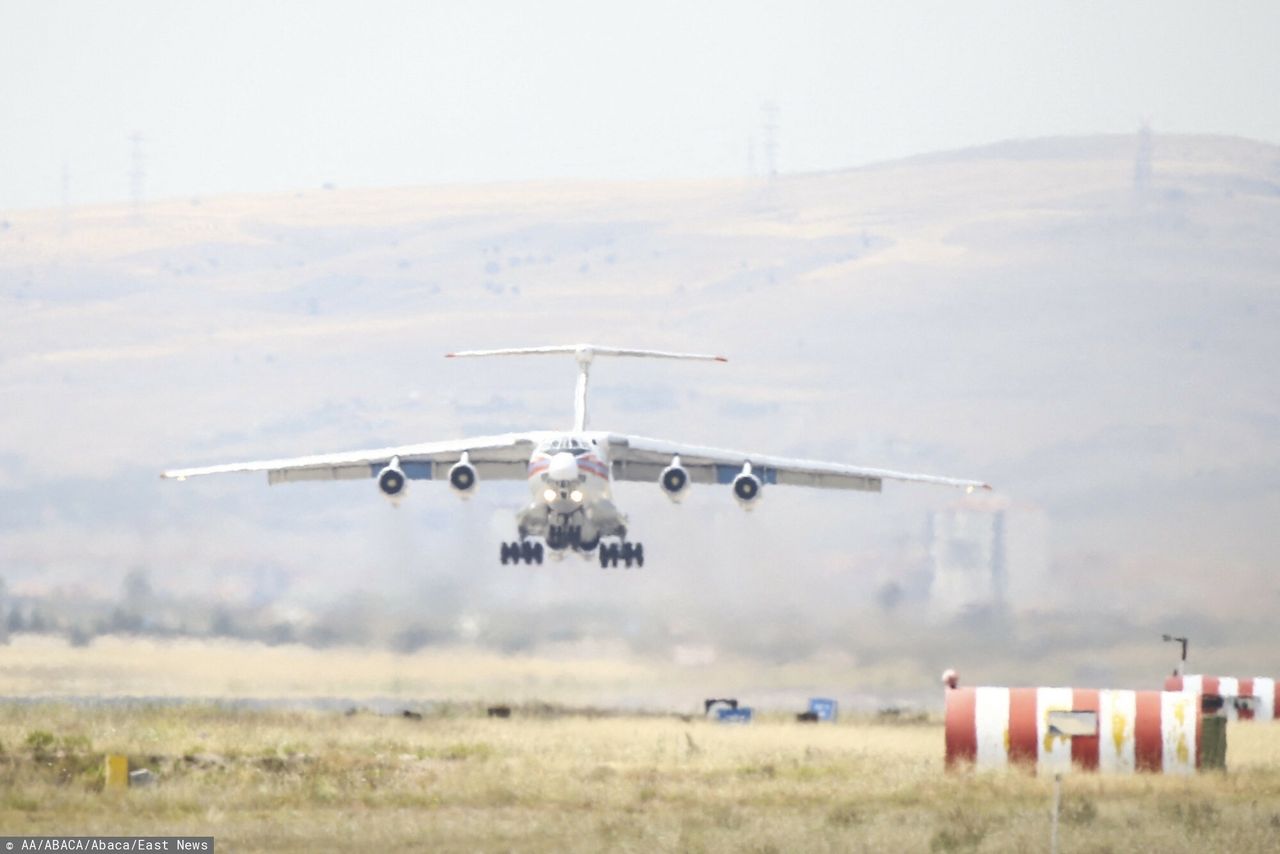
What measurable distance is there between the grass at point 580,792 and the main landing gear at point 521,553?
330 inches

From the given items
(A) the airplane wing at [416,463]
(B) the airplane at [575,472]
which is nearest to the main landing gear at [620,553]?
(B) the airplane at [575,472]

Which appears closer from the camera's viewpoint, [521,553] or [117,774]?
[117,774]

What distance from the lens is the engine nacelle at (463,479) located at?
42.4 m

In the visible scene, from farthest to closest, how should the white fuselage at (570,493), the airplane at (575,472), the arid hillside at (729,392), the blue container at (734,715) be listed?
the arid hillside at (729,392) → the airplane at (575,472) → the blue container at (734,715) → the white fuselage at (570,493)

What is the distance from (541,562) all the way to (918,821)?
20933 mm

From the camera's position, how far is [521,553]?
45.3 metres

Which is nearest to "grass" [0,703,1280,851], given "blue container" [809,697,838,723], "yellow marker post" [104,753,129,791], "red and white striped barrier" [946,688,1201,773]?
"yellow marker post" [104,753,129,791]

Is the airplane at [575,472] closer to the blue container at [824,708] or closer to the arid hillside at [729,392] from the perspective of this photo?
the blue container at [824,708]

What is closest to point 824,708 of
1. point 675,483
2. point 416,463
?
point 675,483

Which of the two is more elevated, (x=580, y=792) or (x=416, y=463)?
(x=416, y=463)

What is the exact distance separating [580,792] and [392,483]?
15.6 metres

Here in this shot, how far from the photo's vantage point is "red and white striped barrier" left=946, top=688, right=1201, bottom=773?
29.5 meters

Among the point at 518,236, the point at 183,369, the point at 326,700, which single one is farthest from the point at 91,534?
the point at 518,236

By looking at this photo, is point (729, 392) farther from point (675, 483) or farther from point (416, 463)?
point (675, 483)
